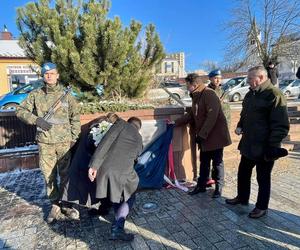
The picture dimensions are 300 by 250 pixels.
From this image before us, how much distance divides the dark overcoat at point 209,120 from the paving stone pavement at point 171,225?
77 cm

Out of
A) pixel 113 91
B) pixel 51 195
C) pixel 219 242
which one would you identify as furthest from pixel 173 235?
pixel 113 91

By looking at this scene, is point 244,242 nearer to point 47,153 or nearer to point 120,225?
point 120,225

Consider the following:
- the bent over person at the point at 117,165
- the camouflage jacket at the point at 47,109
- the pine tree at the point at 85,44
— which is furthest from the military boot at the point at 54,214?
the pine tree at the point at 85,44

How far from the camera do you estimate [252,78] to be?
328 centimetres

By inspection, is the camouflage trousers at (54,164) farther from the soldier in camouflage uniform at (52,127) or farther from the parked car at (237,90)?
the parked car at (237,90)

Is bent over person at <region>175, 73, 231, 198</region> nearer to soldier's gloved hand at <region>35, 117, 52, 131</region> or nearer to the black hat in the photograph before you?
the black hat

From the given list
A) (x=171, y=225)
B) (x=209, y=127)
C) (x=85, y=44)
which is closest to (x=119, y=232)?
(x=171, y=225)

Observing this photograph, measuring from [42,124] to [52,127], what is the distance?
0.15 m

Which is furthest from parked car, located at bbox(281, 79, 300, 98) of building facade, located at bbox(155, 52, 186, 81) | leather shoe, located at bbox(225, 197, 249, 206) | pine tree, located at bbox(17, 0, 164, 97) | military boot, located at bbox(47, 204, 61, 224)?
military boot, located at bbox(47, 204, 61, 224)

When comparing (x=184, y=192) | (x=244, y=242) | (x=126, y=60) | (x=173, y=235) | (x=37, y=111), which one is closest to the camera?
(x=244, y=242)

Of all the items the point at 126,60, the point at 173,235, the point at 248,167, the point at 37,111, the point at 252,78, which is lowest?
the point at 173,235

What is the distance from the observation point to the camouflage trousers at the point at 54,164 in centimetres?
356

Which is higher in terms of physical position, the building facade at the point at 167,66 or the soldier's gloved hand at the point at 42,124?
the building facade at the point at 167,66

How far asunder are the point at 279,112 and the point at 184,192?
5.97ft
